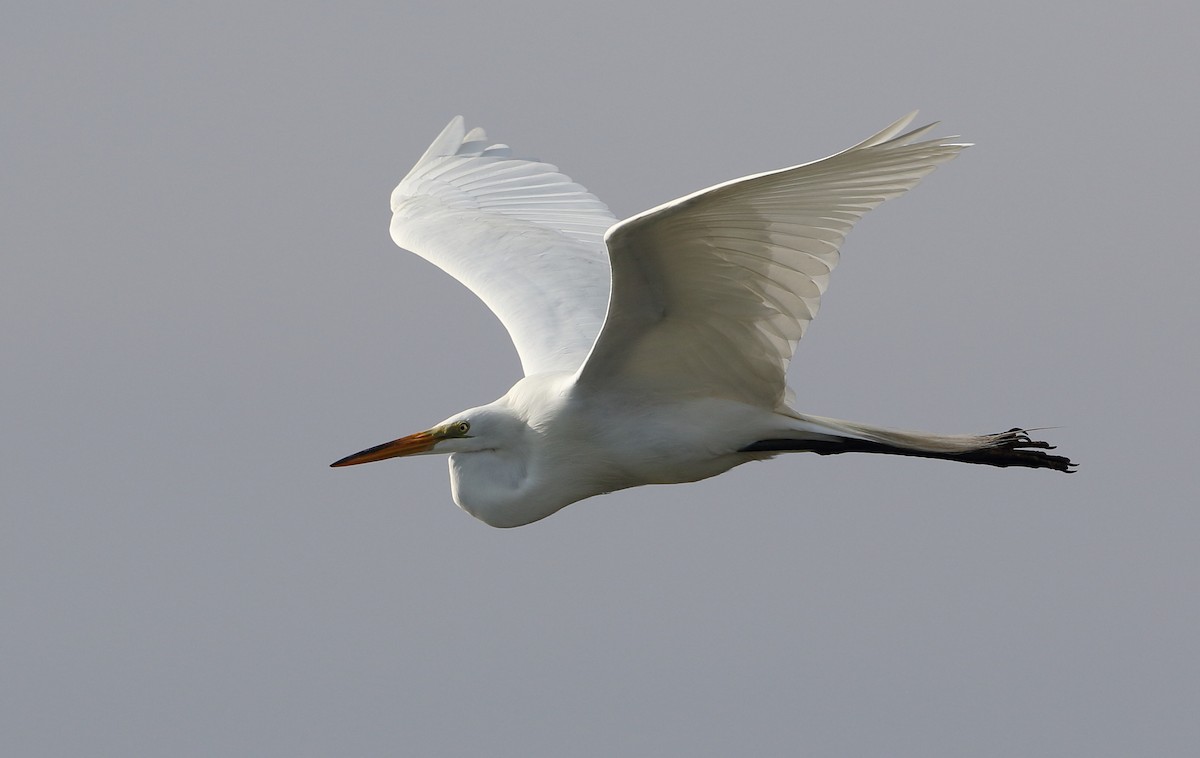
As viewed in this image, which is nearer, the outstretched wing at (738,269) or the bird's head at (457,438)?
the outstretched wing at (738,269)

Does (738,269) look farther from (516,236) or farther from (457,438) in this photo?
(516,236)

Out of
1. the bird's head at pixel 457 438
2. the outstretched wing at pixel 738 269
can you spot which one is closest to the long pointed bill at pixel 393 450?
the bird's head at pixel 457 438

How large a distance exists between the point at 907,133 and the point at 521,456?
2819 millimetres

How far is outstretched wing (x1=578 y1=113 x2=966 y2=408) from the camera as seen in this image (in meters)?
6.36

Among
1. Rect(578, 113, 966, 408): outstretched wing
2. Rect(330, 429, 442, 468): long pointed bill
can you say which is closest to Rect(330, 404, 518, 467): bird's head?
Rect(330, 429, 442, 468): long pointed bill

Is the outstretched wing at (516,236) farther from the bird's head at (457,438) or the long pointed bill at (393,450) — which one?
the long pointed bill at (393,450)

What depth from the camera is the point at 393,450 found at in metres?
8.38

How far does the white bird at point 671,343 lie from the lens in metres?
6.54

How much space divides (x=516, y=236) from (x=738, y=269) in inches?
133

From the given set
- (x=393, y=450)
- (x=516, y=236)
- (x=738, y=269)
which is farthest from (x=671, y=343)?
(x=516, y=236)

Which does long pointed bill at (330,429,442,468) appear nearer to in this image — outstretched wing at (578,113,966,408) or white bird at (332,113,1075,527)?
white bird at (332,113,1075,527)

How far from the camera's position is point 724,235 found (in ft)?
22.2

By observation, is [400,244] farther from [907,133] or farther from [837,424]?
[907,133]

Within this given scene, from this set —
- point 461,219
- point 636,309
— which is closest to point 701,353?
point 636,309
